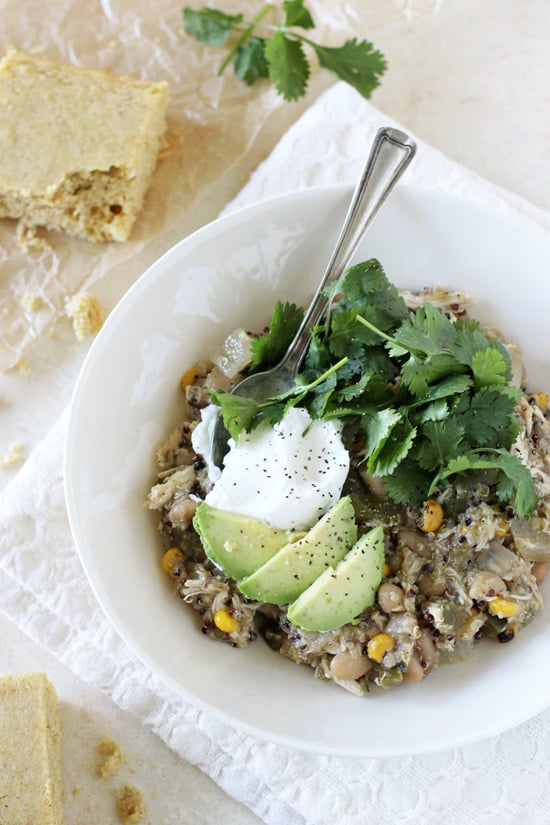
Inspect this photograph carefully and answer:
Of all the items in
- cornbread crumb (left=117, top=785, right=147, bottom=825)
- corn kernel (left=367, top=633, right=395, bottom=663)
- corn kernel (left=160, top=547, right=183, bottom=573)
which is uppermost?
corn kernel (left=367, top=633, right=395, bottom=663)

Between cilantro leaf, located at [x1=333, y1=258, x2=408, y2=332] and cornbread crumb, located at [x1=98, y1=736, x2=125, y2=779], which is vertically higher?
cilantro leaf, located at [x1=333, y1=258, x2=408, y2=332]

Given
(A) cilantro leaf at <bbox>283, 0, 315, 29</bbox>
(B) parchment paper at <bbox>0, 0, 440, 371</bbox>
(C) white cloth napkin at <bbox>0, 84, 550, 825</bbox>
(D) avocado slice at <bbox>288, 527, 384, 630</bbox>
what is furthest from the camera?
(B) parchment paper at <bbox>0, 0, 440, 371</bbox>

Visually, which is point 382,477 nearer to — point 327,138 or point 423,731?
point 423,731

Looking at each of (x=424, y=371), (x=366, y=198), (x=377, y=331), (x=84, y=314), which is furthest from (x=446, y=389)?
(x=84, y=314)

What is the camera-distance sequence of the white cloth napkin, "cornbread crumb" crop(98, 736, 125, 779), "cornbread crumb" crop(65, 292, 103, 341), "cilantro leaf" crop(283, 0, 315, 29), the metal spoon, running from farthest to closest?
"cilantro leaf" crop(283, 0, 315, 29) < "cornbread crumb" crop(65, 292, 103, 341) < "cornbread crumb" crop(98, 736, 125, 779) < the white cloth napkin < the metal spoon

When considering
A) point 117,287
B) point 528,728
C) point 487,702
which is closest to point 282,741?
point 487,702

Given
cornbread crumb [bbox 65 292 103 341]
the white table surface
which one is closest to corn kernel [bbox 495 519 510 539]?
the white table surface

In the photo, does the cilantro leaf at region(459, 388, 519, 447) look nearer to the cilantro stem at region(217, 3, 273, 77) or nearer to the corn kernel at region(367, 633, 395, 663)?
the corn kernel at region(367, 633, 395, 663)

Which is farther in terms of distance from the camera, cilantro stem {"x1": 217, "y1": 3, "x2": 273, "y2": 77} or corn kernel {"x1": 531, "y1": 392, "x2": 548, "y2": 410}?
cilantro stem {"x1": 217, "y1": 3, "x2": 273, "y2": 77}
